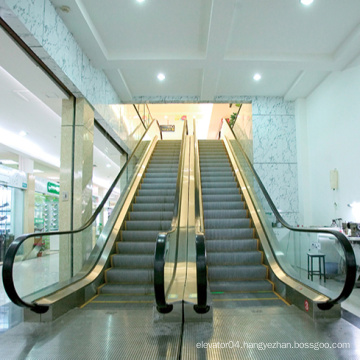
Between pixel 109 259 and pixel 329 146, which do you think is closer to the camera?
pixel 109 259

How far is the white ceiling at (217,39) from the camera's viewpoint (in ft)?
17.5

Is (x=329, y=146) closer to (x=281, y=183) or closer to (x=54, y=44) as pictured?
(x=281, y=183)

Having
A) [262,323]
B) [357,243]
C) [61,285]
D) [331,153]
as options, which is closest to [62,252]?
[61,285]

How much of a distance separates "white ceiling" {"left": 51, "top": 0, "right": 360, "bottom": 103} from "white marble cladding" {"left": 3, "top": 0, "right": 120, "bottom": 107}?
9.2 inches

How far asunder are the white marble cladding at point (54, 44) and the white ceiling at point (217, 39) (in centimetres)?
23

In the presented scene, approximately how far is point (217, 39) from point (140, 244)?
403 cm

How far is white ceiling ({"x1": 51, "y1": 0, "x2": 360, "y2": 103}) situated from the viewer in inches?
210

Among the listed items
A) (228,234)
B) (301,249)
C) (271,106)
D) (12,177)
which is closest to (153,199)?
(228,234)

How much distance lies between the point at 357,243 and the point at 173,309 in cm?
475

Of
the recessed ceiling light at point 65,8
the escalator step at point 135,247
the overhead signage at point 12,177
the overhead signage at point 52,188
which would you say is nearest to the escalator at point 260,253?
the escalator step at point 135,247

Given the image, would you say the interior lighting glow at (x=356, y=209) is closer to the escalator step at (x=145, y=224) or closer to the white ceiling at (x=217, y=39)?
the white ceiling at (x=217, y=39)

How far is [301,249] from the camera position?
5109 millimetres

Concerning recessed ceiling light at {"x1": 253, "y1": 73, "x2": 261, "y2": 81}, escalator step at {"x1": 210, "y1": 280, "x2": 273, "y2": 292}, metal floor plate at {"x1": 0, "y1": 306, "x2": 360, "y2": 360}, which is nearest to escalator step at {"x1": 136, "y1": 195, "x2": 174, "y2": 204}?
escalator step at {"x1": 210, "y1": 280, "x2": 273, "y2": 292}

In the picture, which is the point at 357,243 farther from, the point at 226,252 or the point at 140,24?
the point at 140,24
